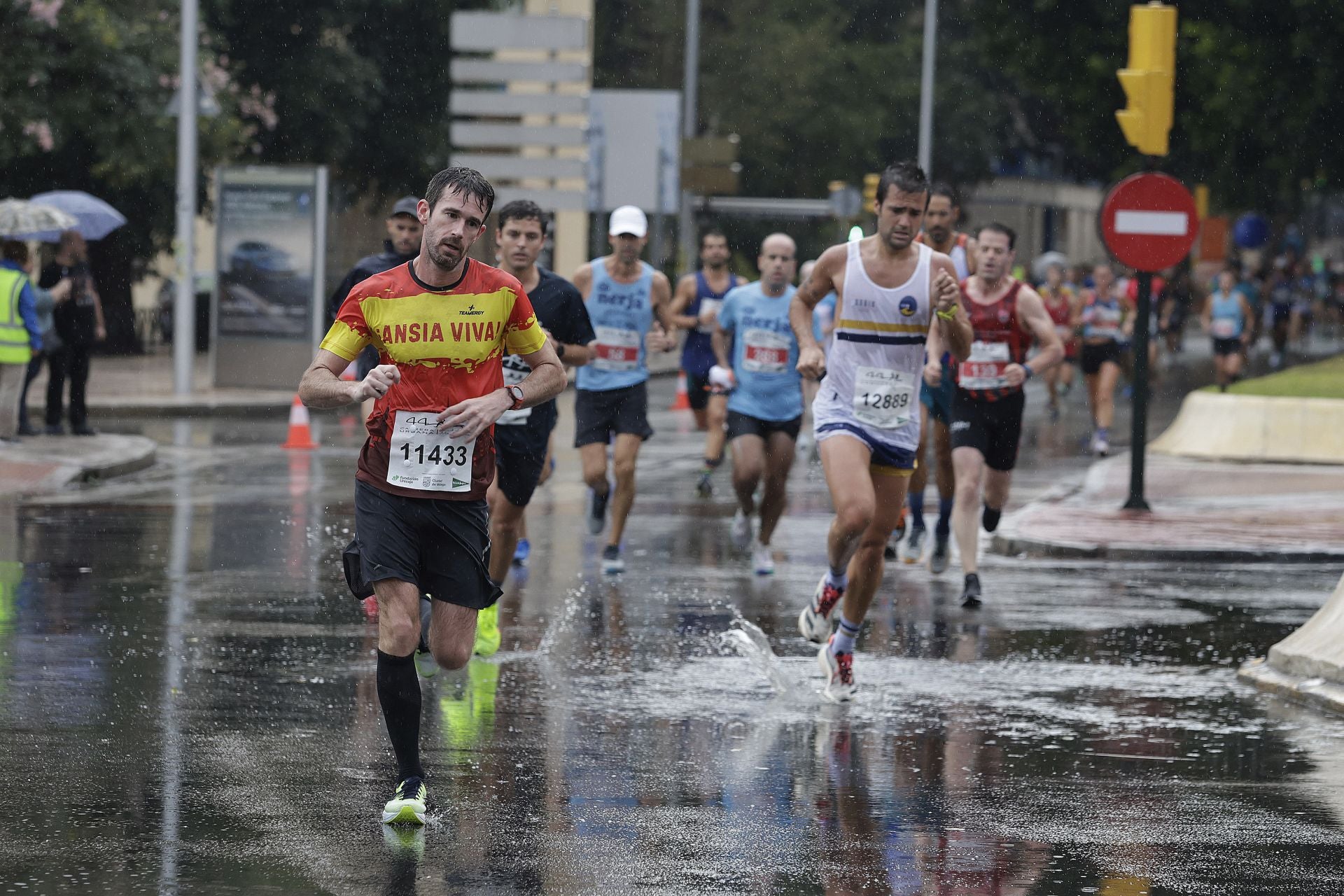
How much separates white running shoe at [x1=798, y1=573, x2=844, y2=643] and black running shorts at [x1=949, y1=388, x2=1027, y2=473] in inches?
96.6

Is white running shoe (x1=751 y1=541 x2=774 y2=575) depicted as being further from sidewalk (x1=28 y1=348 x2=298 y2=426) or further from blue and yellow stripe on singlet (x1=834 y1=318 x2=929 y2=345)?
sidewalk (x1=28 y1=348 x2=298 y2=426)

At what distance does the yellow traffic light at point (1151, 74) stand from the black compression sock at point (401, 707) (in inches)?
371

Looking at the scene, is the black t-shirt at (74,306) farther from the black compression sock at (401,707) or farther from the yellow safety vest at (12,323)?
the black compression sock at (401,707)

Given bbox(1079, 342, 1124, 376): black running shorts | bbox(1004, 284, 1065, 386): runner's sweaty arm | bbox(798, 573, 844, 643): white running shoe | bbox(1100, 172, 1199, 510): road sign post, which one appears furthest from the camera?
bbox(1079, 342, 1124, 376): black running shorts

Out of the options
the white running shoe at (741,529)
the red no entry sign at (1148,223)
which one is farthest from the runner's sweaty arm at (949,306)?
the red no entry sign at (1148,223)

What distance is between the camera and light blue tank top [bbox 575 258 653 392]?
11742mm

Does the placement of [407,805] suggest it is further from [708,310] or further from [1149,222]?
[708,310]

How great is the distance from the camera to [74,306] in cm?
1909

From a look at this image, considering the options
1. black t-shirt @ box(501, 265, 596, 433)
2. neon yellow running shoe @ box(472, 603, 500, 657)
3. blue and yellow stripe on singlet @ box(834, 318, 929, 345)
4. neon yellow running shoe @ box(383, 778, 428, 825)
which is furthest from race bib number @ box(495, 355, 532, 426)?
neon yellow running shoe @ box(383, 778, 428, 825)

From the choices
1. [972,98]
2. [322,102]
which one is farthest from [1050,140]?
[322,102]

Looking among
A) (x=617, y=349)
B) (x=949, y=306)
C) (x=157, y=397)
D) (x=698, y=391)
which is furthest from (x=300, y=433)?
(x=949, y=306)

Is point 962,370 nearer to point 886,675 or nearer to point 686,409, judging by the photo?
point 886,675

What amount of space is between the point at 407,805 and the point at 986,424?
574 cm

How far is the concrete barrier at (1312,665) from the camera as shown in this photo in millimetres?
8172
